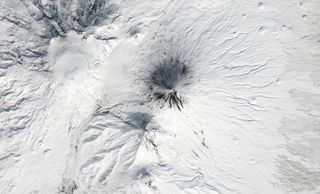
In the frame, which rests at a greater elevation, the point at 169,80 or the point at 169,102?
the point at 169,80

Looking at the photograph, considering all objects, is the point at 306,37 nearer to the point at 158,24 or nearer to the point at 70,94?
the point at 158,24

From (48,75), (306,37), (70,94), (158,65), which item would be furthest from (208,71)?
(48,75)

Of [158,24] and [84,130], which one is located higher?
[158,24]

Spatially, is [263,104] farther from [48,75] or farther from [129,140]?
[48,75]

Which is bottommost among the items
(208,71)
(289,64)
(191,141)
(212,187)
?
(212,187)

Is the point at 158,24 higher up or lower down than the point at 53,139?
higher up

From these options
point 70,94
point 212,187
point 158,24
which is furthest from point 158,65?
point 212,187
